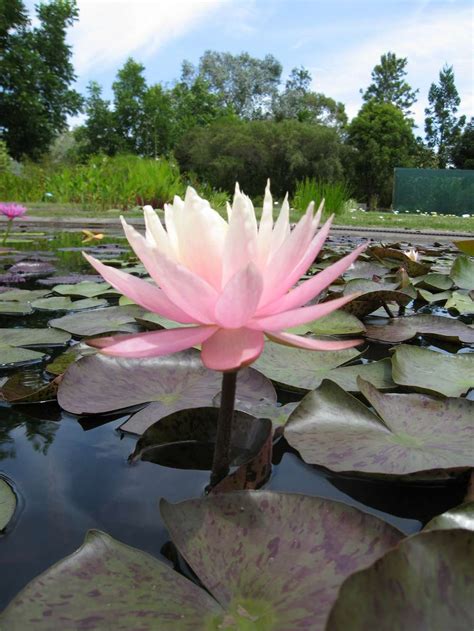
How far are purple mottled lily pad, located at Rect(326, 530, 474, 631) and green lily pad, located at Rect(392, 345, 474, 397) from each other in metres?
0.37

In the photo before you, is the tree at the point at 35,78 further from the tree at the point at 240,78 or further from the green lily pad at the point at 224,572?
the green lily pad at the point at 224,572

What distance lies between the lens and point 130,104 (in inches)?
851

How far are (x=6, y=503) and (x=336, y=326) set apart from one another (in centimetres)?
67

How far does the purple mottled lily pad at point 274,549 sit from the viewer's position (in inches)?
10.6

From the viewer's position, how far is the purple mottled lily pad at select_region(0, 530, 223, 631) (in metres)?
0.26

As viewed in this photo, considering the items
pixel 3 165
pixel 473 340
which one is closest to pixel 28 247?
pixel 473 340

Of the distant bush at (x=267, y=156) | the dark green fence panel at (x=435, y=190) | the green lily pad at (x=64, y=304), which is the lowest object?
the green lily pad at (x=64, y=304)

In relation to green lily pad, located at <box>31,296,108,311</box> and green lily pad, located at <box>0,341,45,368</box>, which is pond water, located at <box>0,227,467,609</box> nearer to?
green lily pad, located at <box>0,341,45,368</box>

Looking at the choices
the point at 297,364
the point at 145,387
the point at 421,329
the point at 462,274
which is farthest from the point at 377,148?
the point at 145,387

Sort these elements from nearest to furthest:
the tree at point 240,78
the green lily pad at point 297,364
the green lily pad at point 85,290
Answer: the green lily pad at point 297,364 < the green lily pad at point 85,290 < the tree at point 240,78

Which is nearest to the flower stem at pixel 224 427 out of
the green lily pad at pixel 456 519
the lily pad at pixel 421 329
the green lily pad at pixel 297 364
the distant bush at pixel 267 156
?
the green lily pad at pixel 456 519

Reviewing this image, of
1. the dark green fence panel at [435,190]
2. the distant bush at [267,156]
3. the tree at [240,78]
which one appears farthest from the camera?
the tree at [240,78]

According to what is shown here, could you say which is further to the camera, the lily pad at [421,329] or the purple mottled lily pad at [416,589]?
the lily pad at [421,329]

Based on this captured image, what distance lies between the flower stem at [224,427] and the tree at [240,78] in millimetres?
26228
